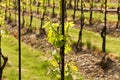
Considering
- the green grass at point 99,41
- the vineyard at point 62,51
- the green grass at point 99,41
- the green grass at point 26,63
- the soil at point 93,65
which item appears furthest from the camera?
the green grass at point 99,41

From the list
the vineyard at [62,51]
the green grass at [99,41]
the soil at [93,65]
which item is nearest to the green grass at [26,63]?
the vineyard at [62,51]

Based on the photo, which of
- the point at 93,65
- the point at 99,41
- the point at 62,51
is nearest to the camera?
the point at 62,51

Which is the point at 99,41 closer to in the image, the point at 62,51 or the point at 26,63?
the point at 26,63

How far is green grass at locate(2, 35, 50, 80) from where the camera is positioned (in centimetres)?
2275

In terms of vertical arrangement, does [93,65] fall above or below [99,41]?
below

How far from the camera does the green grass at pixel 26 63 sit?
74.6 feet

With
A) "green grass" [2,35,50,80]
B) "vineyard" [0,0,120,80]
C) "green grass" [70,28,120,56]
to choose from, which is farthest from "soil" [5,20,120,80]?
"green grass" [2,35,50,80]

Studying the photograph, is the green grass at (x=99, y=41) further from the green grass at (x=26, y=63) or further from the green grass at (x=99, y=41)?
the green grass at (x=26, y=63)

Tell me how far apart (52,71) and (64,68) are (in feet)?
1.90

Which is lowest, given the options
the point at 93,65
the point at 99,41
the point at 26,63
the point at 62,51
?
the point at 26,63

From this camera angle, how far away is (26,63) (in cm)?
2609

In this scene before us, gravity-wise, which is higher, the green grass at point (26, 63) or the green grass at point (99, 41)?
the green grass at point (99, 41)

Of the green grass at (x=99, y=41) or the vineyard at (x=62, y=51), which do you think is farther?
the green grass at (x=99, y=41)

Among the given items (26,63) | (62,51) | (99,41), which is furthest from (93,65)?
(62,51)
